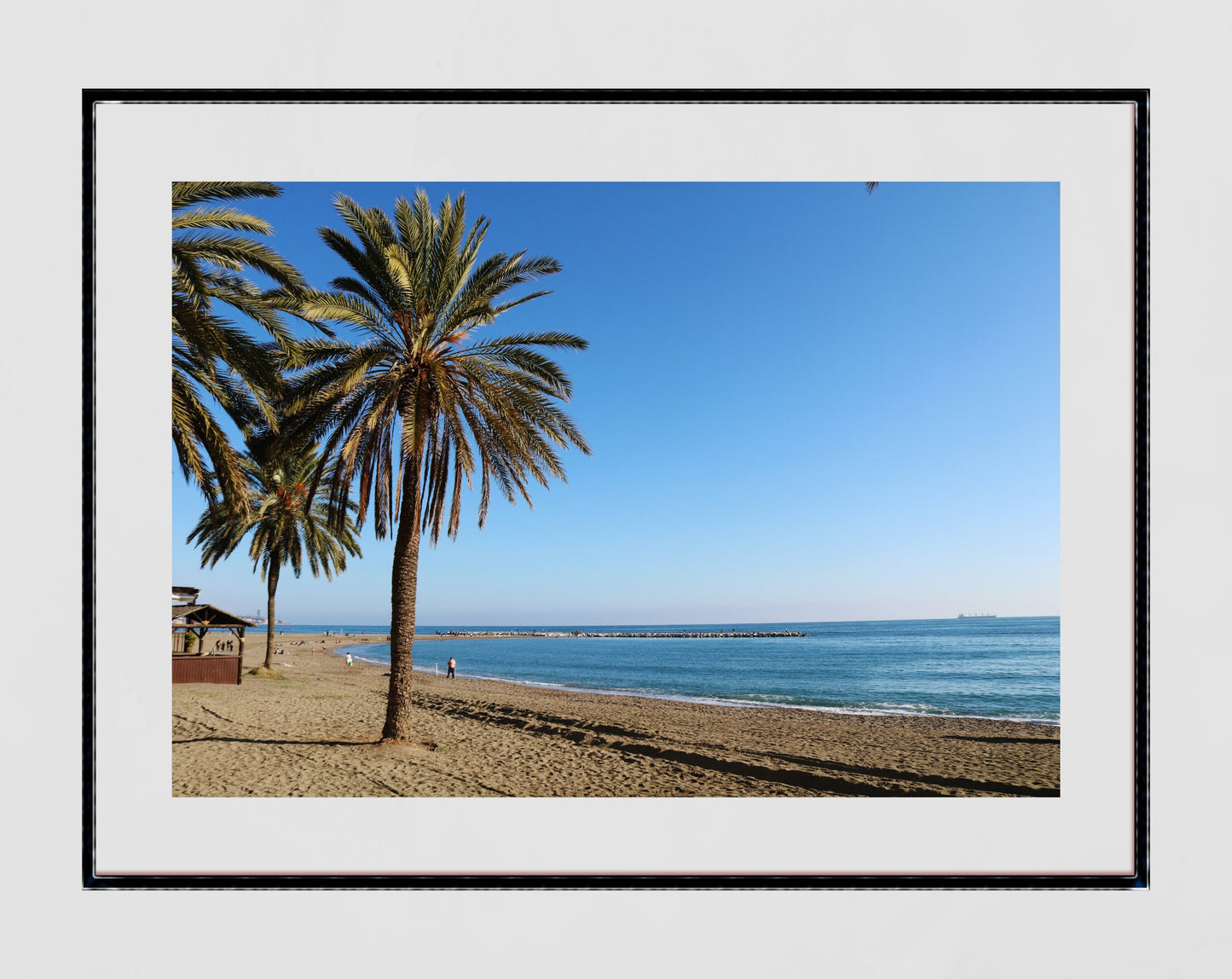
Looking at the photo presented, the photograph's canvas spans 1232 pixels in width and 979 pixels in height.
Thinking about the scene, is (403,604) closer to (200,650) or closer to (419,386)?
(419,386)

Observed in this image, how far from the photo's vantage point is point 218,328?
503 centimetres

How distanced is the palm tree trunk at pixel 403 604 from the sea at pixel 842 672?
8.78 metres

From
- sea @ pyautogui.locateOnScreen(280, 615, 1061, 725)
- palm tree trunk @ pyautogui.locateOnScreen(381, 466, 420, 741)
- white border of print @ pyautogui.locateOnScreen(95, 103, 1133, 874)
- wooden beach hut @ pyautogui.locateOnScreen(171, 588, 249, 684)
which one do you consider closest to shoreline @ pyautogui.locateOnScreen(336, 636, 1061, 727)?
sea @ pyautogui.locateOnScreen(280, 615, 1061, 725)

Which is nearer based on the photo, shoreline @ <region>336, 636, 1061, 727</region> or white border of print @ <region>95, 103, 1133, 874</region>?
white border of print @ <region>95, 103, 1133, 874</region>

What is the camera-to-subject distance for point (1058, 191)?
354cm

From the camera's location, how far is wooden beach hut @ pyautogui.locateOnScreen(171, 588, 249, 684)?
567 inches

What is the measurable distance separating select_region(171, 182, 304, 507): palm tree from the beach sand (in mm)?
2317

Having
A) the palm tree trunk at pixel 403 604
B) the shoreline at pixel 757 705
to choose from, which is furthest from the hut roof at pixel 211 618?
the palm tree trunk at pixel 403 604

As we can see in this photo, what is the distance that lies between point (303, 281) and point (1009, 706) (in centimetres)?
2220

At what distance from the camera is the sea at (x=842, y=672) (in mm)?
20312

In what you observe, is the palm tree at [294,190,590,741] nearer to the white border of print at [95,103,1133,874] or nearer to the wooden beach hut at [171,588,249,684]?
the white border of print at [95,103,1133,874]
